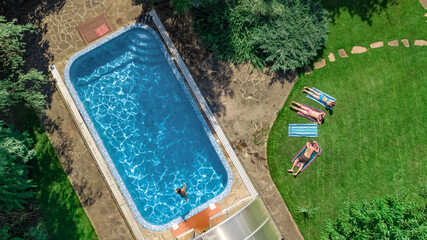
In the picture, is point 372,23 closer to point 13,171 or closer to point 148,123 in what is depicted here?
point 148,123

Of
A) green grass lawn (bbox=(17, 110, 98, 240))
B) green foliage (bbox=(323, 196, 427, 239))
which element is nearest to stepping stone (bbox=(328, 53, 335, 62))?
green foliage (bbox=(323, 196, 427, 239))

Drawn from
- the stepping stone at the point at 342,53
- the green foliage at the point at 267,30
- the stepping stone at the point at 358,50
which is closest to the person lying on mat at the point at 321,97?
the green foliage at the point at 267,30

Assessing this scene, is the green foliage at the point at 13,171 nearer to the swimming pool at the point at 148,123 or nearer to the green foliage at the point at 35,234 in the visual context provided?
the green foliage at the point at 35,234

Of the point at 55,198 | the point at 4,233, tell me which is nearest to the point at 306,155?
the point at 55,198

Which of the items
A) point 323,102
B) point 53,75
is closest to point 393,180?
point 323,102

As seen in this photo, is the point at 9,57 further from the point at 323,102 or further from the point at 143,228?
the point at 323,102

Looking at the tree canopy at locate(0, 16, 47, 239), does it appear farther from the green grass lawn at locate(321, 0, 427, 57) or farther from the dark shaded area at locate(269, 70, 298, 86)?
the green grass lawn at locate(321, 0, 427, 57)

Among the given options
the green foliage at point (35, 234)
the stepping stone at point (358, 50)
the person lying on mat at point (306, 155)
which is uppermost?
the stepping stone at point (358, 50)

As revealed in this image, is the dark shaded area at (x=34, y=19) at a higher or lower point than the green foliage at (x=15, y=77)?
higher
